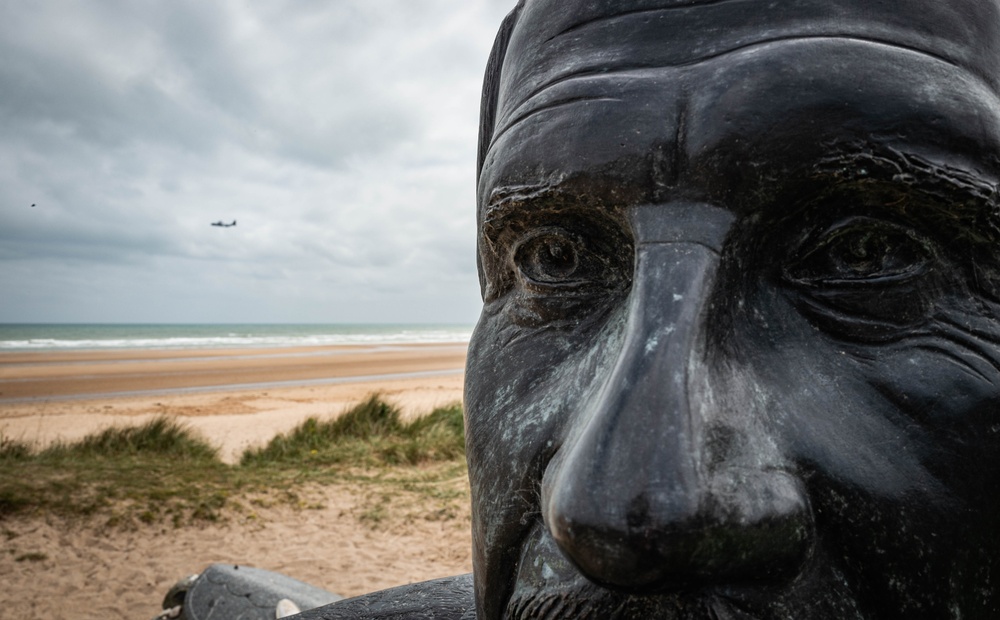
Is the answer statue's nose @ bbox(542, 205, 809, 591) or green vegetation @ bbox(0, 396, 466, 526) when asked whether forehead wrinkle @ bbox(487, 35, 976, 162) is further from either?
green vegetation @ bbox(0, 396, 466, 526)

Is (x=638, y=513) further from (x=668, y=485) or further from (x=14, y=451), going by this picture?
(x=14, y=451)

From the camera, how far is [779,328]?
110cm

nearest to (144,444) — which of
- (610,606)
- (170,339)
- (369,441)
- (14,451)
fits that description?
(14,451)

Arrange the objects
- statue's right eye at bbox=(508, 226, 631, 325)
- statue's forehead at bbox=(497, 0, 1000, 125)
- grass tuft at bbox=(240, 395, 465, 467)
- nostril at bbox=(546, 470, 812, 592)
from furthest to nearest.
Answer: grass tuft at bbox=(240, 395, 465, 467)
statue's right eye at bbox=(508, 226, 631, 325)
statue's forehead at bbox=(497, 0, 1000, 125)
nostril at bbox=(546, 470, 812, 592)

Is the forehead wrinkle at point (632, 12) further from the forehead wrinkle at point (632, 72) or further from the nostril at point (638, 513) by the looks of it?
the nostril at point (638, 513)

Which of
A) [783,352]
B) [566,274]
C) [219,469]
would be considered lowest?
[219,469]

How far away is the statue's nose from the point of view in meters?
0.88

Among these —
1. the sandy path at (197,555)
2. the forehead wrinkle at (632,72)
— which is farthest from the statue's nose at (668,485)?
the sandy path at (197,555)

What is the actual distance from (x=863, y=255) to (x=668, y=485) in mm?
517

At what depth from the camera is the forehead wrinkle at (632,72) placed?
108 centimetres

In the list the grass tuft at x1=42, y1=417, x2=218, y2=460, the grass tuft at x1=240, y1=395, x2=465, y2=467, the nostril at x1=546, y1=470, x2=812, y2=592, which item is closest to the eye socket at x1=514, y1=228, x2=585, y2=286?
the nostril at x1=546, y1=470, x2=812, y2=592

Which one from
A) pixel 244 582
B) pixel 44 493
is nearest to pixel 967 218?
pixel 244 582

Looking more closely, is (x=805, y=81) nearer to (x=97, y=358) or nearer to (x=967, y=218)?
(x=967, y=218)

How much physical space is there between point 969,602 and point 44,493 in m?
8.13
